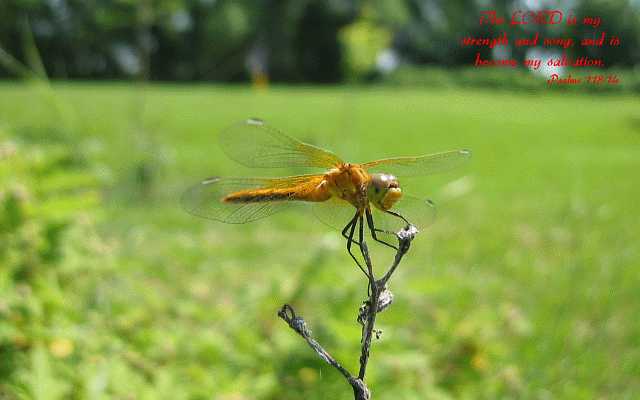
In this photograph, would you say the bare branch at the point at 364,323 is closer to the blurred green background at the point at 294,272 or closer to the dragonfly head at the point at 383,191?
the dragonfly head at the point at 383,191

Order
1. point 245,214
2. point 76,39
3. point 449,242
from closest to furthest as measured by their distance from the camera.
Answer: point 245,214 → point 449,242 → point 76,39

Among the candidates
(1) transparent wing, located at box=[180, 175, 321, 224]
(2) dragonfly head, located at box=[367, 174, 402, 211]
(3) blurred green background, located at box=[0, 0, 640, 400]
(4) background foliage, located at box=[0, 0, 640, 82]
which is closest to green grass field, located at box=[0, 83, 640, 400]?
(3) blurred green background, located at box=[0, 0, 640, 400]

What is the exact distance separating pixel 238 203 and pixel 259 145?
0.10m

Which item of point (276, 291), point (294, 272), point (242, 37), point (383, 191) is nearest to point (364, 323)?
point (383, 191)

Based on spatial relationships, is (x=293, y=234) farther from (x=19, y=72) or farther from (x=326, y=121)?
(x=326, y=121)

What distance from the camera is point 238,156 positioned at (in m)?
0.79

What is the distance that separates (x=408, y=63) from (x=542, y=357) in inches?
1042

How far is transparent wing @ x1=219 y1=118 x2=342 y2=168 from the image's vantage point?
77cm

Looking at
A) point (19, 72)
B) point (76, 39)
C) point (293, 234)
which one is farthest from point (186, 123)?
point (76, 39)

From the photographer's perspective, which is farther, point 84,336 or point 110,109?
point 110,109

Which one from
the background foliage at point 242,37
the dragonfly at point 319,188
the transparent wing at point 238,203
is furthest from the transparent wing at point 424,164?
the background foliage at point 242,37

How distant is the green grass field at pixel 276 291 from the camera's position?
4.26ft

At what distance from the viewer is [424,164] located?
2.35 feet

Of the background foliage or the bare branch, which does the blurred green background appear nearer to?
the bare branch
